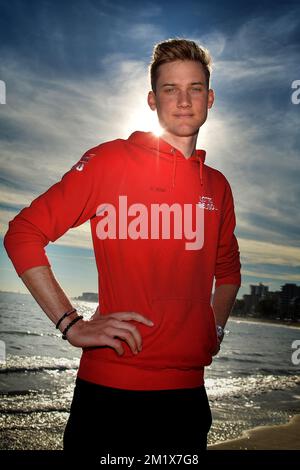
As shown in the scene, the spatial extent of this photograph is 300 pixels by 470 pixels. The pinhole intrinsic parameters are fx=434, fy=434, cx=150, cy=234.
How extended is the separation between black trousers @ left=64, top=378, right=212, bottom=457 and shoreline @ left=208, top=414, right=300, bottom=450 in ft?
14.9

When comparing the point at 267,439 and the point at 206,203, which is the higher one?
the point at 206,203

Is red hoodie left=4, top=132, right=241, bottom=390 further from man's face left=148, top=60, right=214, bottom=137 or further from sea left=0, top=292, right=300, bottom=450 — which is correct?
sea left=0, top=292, right=300, bottom=450

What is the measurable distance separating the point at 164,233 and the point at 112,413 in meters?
0.72

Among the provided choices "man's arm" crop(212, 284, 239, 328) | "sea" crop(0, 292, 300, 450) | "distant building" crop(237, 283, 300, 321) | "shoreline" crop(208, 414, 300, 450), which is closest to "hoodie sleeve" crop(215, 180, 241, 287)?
"man's arm" crop(212, 284, 239, 328)

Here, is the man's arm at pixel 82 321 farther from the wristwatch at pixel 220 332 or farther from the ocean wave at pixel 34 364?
the ocean wave at pixel 34 364

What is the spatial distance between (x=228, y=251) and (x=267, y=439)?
16.4 feet

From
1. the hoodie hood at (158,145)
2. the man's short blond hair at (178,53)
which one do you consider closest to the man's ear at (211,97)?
the man's short blond hair at (178,53)

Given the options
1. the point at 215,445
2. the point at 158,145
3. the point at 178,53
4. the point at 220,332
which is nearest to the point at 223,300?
the point at 220,332

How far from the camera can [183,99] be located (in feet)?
6.45

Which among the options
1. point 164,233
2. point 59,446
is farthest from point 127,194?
point 59,446

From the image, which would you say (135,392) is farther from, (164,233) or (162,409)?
(164,233)

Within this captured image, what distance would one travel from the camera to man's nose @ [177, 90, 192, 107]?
1.96 m

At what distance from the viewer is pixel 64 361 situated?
15688mm

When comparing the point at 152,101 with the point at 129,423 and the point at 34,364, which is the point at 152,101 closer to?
the point at 129,423
